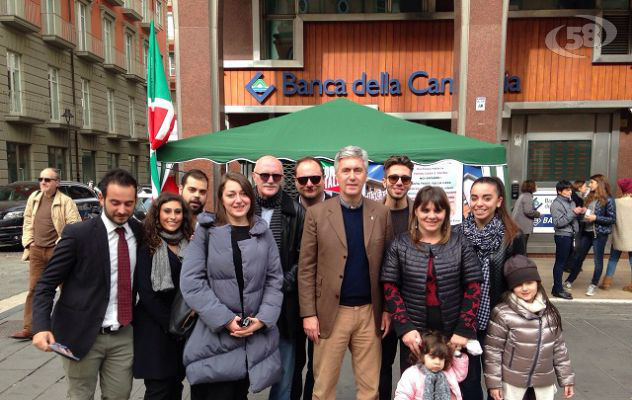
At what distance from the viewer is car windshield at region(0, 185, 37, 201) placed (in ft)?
39.3

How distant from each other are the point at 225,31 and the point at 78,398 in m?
Answer: 8.70

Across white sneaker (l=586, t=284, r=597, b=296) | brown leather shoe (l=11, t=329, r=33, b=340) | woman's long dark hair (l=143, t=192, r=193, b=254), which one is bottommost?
brown leather shoe (l=11, t=329, r=33, b=340)

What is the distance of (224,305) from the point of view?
8.12 ft

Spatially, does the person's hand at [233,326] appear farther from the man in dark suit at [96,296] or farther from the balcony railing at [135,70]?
the balcony railing at [135,70]

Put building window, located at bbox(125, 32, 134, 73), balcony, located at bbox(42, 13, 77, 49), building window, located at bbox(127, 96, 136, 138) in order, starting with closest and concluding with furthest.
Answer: balcony, located at bbox(42, 13, 77, 49)
building window, located at bbox(125, 32, 134, 73)
building window, located at bbox(127, 96, 136, 138)

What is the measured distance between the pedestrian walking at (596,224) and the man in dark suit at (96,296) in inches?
272

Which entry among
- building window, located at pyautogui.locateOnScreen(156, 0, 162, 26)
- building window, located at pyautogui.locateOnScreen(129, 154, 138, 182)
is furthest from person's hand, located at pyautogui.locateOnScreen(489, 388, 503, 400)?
building window, located at pyautogui.locateOnScreen(156, 0, 162, 26)

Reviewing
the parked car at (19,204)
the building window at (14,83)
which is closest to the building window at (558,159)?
the parked car at (19,204)

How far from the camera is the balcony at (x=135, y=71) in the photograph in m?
31.0

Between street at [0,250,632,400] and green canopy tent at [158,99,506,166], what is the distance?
7.60ft

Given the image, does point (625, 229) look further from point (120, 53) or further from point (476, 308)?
point (120, 53)

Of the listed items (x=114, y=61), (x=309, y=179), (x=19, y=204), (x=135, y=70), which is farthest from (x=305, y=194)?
(x=135, y=70)

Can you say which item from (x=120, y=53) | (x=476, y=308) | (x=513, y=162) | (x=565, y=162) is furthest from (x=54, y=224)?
(x=120, y=53)

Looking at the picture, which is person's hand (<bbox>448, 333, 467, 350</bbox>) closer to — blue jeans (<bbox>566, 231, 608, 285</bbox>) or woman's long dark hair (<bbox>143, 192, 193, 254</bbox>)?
woman's long dark hair (<bbox>143, 192, 193, 254</bbox>)
